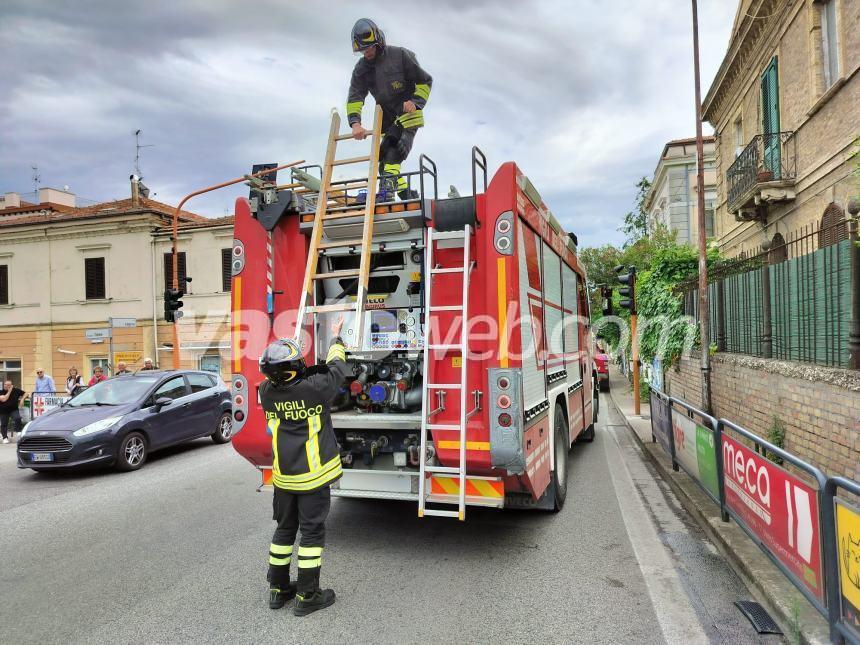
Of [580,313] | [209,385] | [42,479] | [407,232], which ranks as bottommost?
[42,479]

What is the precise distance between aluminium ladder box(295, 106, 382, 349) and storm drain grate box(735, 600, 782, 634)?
3.24 m

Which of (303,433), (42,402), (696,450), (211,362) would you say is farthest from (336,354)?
(211,362)

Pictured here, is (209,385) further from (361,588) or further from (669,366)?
(669,366)

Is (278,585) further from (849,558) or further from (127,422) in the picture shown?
(127,422)

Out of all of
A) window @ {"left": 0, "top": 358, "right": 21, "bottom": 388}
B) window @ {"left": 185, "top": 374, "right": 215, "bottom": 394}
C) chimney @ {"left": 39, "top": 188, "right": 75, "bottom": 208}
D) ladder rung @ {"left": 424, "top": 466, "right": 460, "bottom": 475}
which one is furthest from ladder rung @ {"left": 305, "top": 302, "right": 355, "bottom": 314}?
chimney @ {"left": 39, "top": 188, "right": 75, "bottom": 208}

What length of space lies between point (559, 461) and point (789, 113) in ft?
38.2

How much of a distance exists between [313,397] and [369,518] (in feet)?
7.98

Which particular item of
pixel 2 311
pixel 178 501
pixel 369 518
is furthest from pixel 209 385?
pixel 2 311

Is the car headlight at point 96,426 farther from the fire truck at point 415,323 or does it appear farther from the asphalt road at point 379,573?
the fire truck at point 415,323

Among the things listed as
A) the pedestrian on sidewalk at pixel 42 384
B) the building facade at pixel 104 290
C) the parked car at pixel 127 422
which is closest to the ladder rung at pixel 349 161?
the parked car at pixel 127 422

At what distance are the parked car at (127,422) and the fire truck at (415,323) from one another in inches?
182

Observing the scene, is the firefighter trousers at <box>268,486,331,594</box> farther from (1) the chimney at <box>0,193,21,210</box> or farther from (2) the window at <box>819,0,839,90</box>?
(1) the chimney at <box>0,193,21,210</box>

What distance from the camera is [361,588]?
4375 millimetres

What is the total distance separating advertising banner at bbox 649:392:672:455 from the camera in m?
7.73
